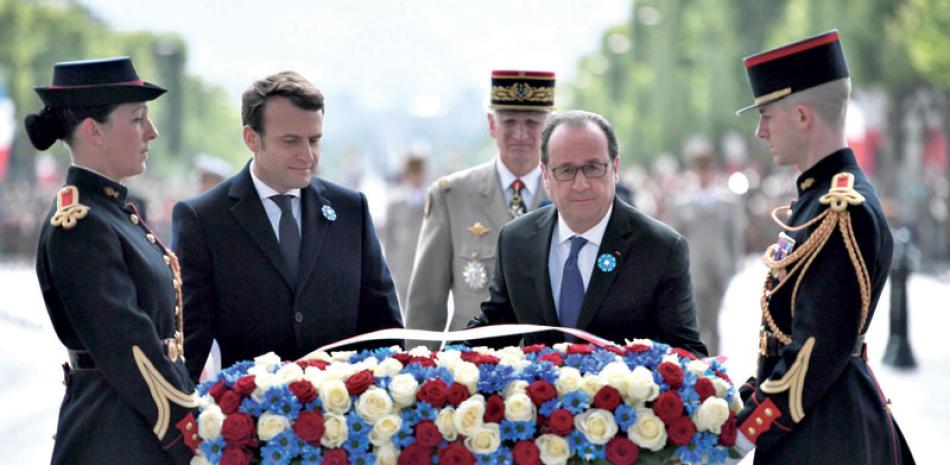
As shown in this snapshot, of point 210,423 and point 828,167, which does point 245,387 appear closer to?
point 210,423

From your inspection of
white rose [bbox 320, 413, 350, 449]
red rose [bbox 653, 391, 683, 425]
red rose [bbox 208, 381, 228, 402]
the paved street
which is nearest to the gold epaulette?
red rose [bbox 208, 381, 228, 402]

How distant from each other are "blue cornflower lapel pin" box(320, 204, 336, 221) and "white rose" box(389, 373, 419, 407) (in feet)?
4.48

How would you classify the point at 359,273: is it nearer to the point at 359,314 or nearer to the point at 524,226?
the point at 359,314

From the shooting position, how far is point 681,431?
5551 millimetres

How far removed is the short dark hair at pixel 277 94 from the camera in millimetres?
6582

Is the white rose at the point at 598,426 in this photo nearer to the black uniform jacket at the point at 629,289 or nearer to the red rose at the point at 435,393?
the red rose at the point at 435,393

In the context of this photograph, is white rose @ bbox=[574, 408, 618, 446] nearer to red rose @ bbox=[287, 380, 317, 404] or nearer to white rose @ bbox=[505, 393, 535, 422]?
white rose @ bbox=[505, 393, 535, 422]

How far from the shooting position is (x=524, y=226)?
21.5ft

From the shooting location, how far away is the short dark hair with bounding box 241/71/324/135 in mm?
6582

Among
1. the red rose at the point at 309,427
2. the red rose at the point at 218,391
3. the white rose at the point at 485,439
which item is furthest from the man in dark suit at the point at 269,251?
the white rose at the point at 485,439

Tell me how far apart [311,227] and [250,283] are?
351 mm

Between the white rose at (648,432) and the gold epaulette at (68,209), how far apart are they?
2104 mm

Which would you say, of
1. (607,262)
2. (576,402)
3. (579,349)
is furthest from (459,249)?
A: (576,402)

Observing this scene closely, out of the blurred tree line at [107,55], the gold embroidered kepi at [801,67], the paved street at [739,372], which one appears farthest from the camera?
the blurred tree line at [107,55]
